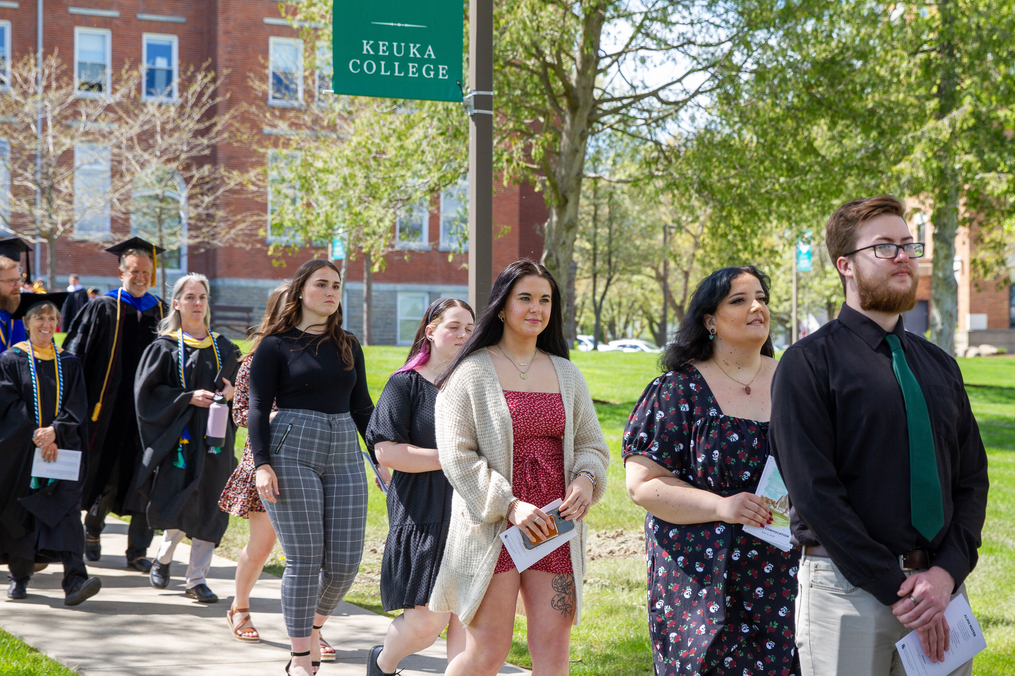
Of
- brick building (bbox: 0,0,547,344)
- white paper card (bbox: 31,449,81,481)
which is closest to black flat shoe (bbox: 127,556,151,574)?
white paper card (bbox: 31,449,81,481)

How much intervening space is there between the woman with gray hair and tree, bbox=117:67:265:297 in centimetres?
1690

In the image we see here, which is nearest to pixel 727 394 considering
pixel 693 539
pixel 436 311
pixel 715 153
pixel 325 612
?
pixel 693 539

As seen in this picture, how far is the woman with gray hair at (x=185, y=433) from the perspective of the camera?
6820 millimetres

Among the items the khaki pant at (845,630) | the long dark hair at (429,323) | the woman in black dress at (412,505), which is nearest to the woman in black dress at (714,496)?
the khaki pant at (845,630)

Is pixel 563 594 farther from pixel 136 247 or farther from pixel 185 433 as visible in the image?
pixel 136 247

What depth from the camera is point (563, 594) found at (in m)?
3.89

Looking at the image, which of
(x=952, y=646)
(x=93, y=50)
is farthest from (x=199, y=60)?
(x=952, y=646)

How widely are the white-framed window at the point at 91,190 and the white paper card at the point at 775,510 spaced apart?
72.8 feet

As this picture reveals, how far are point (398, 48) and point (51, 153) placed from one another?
19.2m

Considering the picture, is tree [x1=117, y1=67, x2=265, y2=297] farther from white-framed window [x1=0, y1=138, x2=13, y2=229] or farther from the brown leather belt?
the brown leather belt

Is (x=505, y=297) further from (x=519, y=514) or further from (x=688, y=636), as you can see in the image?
(x=688, y=636)

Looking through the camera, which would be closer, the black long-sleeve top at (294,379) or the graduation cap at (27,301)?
the black long-sleeve top at (294,379)

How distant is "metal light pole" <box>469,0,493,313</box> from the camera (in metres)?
6.23

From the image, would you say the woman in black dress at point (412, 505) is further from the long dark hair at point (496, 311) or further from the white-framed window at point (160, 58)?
the white-framed window at point (160, 58)
